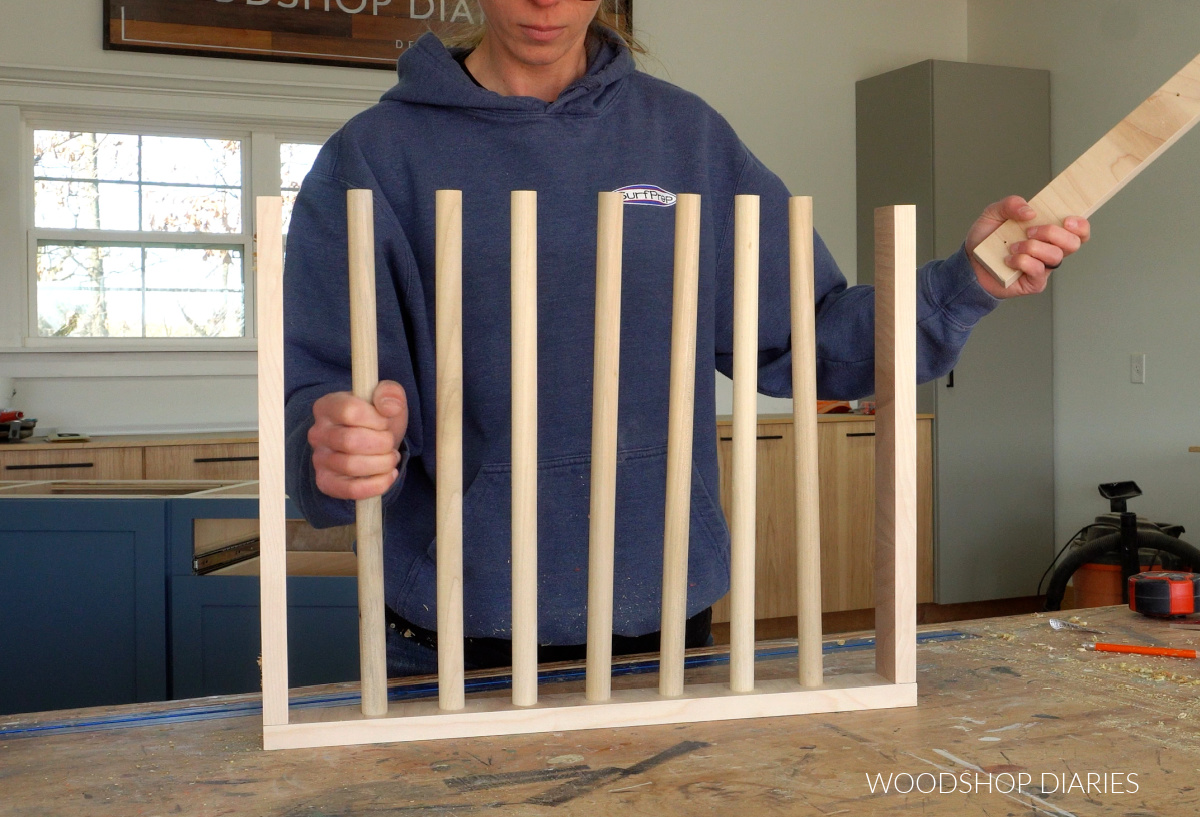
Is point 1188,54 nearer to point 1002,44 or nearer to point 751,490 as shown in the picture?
point 1002,44

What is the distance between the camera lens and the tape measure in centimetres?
125

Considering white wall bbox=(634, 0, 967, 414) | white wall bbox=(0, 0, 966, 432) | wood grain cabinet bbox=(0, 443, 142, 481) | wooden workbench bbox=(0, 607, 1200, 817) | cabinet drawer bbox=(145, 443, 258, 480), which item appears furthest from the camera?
white wall bbox=(634, 0, 967, 414)

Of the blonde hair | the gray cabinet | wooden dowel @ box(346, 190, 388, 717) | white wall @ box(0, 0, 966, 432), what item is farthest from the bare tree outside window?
wooden dowel @ box(346, 190, 388, 717)

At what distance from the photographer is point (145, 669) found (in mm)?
2254

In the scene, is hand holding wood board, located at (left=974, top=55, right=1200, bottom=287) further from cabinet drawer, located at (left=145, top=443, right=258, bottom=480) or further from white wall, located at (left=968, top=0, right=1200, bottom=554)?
white wall, located at (left=968, top=0, right=1200, bottom=554)

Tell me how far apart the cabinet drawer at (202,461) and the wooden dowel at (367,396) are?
2867 millimetres

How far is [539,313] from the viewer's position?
1070 millimetres

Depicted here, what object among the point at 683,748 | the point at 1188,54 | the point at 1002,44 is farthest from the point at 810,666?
the point at 1002,44

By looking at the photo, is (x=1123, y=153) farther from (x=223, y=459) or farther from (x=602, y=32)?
(x=223, y=459)

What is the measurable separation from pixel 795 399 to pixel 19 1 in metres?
3.86

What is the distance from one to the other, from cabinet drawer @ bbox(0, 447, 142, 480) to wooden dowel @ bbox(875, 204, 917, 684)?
3.14 meters

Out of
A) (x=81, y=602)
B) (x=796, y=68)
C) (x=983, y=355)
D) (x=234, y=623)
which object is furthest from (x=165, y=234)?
(x=983, y=355)

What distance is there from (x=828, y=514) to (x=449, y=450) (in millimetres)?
3376

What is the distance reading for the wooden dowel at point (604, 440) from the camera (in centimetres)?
85
